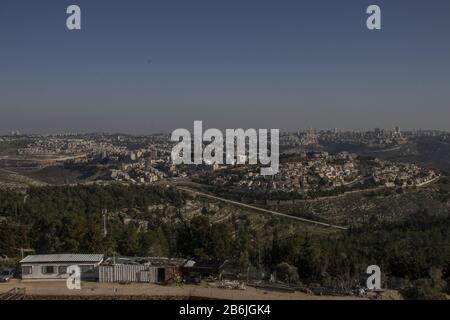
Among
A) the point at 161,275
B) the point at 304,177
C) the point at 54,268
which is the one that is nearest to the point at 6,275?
the point at 54,268

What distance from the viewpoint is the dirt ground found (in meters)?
12.8

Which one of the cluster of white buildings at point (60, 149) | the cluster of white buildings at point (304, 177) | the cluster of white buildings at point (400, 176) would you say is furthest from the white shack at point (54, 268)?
the cluster of white buildings at point (60, 149)

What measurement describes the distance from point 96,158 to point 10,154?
25272 mm

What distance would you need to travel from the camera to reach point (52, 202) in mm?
35469

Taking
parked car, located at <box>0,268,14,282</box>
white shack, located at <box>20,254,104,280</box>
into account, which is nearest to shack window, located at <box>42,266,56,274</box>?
white shack, located at <box>20,254,104,280</box>

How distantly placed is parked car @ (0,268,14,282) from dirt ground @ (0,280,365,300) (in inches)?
19.0

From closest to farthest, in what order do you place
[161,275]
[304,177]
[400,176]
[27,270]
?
[161,275]
[27,270]
[304,177]
[400,176]

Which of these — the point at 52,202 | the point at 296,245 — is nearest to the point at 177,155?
the point at 52,202

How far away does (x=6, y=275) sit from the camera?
1517cm

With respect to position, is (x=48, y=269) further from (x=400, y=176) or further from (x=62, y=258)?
(x=400, y=176)

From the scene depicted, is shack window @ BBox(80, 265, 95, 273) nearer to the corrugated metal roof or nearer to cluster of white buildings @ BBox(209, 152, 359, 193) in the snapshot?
the corrugated metal roof

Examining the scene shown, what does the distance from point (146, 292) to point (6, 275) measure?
4863 mm
